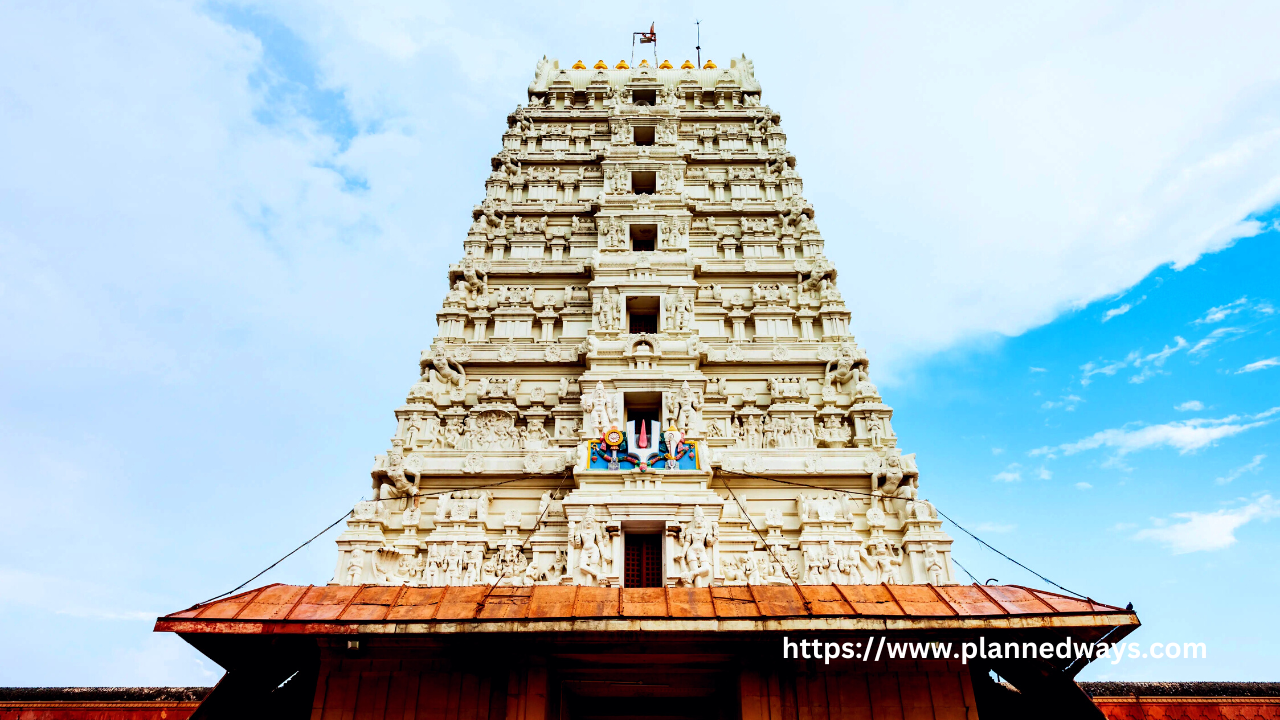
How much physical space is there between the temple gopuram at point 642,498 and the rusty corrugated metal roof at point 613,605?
4 centimetres

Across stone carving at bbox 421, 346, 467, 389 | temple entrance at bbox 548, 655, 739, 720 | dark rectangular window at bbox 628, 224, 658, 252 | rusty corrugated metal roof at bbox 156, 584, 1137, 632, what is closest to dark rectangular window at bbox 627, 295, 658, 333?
dark rectangular window at bbox 628, 224, 658, 252

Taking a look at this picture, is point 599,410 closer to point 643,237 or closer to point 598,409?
point 598,409

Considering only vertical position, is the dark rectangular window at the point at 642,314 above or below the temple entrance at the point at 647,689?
above

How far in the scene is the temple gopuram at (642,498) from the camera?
10047mm

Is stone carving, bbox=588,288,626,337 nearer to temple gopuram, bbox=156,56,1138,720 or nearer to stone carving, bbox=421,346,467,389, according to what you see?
temple gopuram, bbox=156,56,1138,720

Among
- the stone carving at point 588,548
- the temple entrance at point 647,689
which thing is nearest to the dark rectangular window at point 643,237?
the stone carving at point 588,548

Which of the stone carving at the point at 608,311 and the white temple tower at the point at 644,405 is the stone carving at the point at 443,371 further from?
the stone carving at the point at 608,311

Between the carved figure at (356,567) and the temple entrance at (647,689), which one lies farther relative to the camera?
the carved figure at (356,567)

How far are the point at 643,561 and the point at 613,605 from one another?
5161 millimetres

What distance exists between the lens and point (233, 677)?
10.5 metres

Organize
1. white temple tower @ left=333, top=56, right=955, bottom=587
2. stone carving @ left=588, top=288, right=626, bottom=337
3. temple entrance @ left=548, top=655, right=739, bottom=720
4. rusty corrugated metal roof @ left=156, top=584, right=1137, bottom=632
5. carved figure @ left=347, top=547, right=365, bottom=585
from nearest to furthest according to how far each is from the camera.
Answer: rusty corrugated metal roof @ left=156, top=584, right=1137, bottom=632, temple entrance @ left=548, top=655, right=739, bottom=720, carved figure @ left=347, top=547, right=365, bottom=585, white temple tower @ left=333, top=56, right=955, bottom=587, stone carving @ left=588, top=288, right=626, bottom=337

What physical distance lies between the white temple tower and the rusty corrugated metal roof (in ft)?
12.7

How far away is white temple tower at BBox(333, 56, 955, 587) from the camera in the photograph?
14953 mm

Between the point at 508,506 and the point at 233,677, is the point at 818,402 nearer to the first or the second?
the point at 508,506
